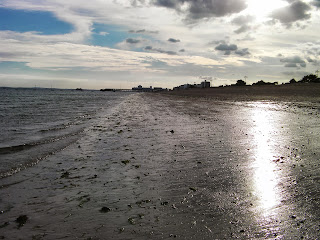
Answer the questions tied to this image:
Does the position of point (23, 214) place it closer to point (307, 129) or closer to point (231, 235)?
point (231, 235)

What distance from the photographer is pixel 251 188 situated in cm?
532

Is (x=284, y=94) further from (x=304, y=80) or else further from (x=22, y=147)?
(x=22, y=147)

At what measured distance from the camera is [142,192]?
5230 millimetres

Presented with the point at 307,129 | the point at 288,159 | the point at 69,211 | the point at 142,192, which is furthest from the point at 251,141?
the point at 69,211

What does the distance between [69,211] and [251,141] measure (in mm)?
8294

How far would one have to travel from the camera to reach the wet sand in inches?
147

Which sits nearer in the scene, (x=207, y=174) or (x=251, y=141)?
(x=207, y=174)

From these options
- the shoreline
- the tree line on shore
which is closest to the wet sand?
the shoreline

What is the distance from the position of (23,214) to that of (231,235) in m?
3.74

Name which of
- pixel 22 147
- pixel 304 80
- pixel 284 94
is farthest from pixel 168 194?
pixel 304 80

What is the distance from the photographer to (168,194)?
5.09m

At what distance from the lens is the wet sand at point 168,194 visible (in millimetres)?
3742

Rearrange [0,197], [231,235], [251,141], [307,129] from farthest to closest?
[307,129] < [251,141] < [0,197] < [231,235]

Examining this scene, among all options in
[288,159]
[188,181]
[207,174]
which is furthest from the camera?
[288,159]
